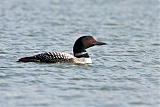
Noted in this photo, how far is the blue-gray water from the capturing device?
8.84 m

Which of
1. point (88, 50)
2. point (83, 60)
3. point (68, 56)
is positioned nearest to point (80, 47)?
point (83, 60)

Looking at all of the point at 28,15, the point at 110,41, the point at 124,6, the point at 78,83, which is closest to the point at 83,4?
the point at 124,6

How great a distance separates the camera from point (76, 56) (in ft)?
39.2

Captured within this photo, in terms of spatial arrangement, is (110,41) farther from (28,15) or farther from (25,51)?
(28,15)

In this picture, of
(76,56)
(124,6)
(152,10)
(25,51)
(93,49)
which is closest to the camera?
(76,56)

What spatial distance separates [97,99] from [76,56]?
131 inches

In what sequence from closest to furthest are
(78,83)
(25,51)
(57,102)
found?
(57,102) → (78,83) → (25,51)

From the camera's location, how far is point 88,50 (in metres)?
14.0

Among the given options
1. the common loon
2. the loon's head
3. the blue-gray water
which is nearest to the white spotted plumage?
the common loon

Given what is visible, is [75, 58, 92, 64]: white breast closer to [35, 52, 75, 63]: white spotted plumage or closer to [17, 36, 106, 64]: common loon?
[17, 36, 106, 64]: common loon

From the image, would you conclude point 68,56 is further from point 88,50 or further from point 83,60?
point 88,50

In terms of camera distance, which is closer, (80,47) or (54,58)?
(54,58)

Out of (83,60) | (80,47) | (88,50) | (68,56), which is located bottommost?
(88,50)

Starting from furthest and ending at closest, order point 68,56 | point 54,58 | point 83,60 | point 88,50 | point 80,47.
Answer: point 88,50
point 80,47
point 83,60
point 68,56
point 54,58
